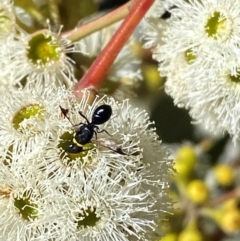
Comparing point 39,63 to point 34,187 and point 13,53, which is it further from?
point 34,187

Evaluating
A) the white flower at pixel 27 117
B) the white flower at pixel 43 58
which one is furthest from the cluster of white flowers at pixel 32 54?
the white flower at pixel 27 117

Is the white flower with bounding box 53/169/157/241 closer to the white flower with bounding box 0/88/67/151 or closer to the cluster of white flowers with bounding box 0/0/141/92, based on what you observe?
the white flower with bounding box 0/88/67/151

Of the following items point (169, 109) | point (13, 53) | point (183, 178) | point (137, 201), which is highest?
point (13, 53)

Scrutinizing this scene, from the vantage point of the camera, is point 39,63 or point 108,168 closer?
point 108,168

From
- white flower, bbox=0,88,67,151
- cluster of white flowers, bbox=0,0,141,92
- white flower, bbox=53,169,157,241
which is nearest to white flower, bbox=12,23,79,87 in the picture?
cluster of white flowers, bbox=0,0,141,92

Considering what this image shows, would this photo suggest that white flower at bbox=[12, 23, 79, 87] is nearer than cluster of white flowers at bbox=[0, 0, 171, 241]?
No

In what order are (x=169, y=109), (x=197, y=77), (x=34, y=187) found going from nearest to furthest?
(x=34, y=187), (x=197, y=77), (x=169, y=109)

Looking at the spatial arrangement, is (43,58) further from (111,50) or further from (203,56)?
(203,56)

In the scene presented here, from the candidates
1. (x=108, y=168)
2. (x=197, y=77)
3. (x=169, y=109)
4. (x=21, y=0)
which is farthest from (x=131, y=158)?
(x=169, y=109)
